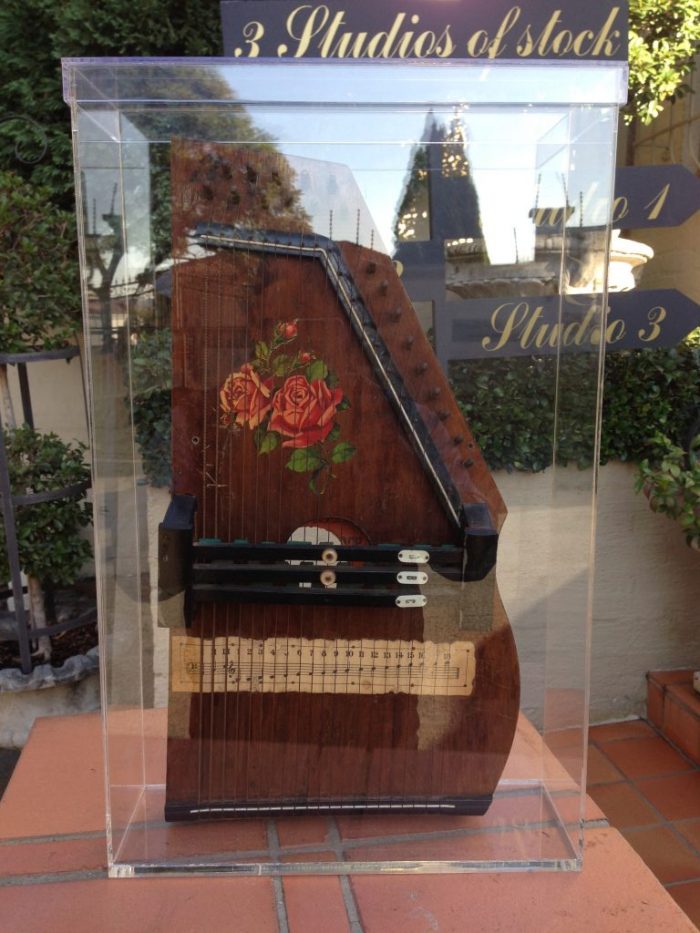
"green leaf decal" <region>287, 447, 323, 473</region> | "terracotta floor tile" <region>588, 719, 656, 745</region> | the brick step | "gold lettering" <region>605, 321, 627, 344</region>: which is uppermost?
"gold lettering" <region>605, 321, 627, 344</region>

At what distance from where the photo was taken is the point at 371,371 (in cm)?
111

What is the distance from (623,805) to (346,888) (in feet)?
4.56

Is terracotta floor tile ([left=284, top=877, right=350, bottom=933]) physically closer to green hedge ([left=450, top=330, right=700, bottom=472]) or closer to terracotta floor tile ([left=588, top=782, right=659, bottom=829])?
green hedge ([left=450, top=330, right=700, bottom=472])

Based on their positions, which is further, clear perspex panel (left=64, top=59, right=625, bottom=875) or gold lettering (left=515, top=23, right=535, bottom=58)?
gold lettering (left=515, top=23, right=535, bottom=58)

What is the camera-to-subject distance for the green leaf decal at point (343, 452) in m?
1.12

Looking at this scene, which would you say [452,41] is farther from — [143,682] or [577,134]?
[143,682]

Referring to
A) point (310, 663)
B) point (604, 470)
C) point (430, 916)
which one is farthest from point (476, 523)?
point (604, 470)

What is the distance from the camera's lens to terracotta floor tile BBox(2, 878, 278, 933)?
1.05m

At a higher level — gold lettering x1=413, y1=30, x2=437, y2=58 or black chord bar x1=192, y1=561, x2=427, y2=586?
gold lettering x1=413, y1=30, x2=437, y2=58

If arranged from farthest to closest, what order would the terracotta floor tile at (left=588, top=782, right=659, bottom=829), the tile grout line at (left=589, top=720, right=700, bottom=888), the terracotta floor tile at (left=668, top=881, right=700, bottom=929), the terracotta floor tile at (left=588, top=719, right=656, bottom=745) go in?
the terracotta floor tile at (left=588, top=719, right=656, bottom=745) → the terracotta floor tile at (left=588, top=782, right=659, bottom=829) → the tile grout line at (left=589, top=720, right=700, bottom=888) → the terracotta floor tile at (left=668, top=881, right=700, bottom=929)

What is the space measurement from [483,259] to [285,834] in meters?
1.04

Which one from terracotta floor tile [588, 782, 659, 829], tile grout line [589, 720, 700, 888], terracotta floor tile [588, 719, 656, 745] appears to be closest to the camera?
tile grout line [589, 720, 700, 888]

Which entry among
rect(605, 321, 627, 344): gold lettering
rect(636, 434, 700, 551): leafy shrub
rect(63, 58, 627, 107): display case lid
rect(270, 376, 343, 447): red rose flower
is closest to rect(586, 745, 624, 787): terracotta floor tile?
rect(636, 434, 700, 551): leafy shrub

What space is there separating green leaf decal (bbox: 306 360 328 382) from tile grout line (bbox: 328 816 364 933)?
0.78m
